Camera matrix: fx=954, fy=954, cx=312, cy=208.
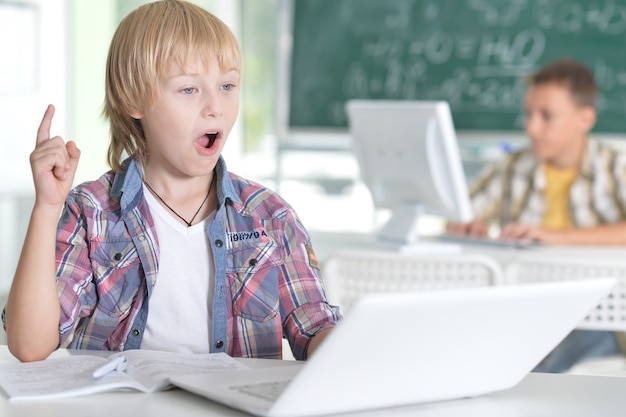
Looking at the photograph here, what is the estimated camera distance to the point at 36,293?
1.29 metres

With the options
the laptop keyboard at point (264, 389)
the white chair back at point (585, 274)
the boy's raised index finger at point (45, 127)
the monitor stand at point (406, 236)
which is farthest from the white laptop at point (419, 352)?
the monitor stand at point (406, 236)

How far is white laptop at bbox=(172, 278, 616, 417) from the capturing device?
91cm

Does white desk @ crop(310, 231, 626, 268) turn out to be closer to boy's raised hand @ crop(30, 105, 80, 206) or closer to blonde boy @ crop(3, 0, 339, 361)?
blonde boy @ crop(3, 0, 339, 361)

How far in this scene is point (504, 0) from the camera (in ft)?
15.2

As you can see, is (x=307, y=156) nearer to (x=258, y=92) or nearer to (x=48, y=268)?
(x=258, y=92)

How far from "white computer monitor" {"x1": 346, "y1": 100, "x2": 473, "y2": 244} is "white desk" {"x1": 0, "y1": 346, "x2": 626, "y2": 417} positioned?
1575 millimetres

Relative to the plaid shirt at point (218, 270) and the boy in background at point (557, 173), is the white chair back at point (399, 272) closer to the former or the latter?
the boy in background at point (557, 173)

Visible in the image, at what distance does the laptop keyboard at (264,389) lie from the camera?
1.00m

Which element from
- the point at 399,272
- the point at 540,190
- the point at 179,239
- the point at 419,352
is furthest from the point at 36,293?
the point at 540,190

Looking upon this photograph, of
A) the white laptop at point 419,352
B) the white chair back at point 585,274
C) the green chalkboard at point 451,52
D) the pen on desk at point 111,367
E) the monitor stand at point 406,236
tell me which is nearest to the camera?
the white laptop at point 419,352

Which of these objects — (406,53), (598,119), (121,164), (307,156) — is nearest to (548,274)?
(121,164)

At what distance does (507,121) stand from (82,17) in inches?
87.6

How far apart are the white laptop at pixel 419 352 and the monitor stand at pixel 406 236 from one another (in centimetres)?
173

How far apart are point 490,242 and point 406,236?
0.88ft
